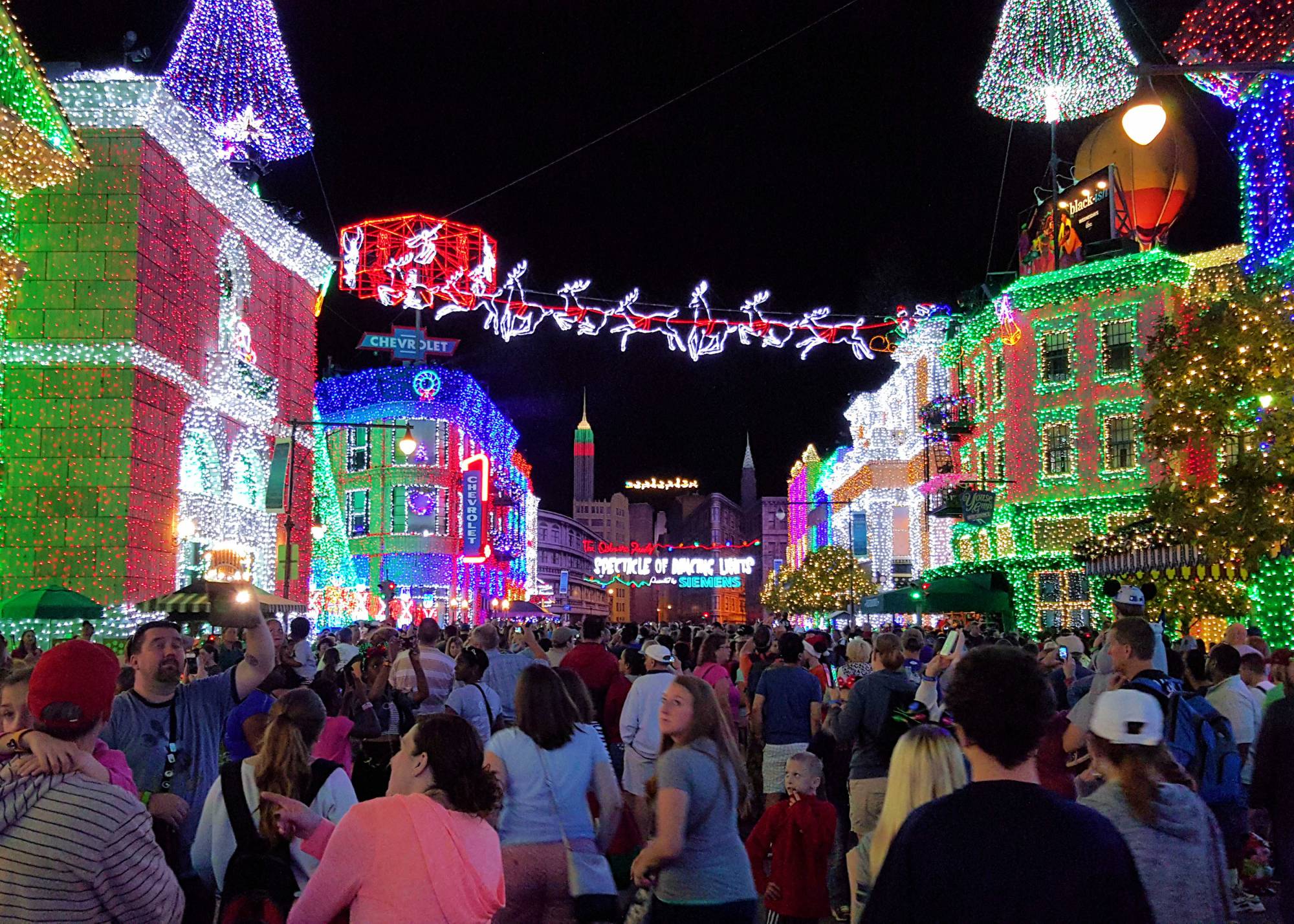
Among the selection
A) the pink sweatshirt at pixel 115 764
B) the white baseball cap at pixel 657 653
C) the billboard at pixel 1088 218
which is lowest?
the pink sweatshirt at pixel 115 764

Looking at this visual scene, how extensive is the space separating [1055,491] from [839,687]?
1093 inches

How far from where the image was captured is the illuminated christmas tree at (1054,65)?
3644 cm

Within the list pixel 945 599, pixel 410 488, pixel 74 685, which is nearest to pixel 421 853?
pixel 74 685

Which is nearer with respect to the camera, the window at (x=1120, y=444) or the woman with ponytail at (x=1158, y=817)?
the woman with ponytail at (x=1158, y=817)

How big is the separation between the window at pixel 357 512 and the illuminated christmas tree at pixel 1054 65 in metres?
32.1

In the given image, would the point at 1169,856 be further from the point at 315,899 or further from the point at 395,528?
the point at 395,528

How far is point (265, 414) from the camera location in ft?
109

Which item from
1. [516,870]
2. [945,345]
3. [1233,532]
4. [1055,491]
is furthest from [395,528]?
[516,870]

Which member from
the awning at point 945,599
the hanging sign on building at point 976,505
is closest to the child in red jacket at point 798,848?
the awning at point 945,599

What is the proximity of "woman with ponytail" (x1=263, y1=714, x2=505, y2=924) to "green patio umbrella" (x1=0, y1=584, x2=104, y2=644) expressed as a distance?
1976cm

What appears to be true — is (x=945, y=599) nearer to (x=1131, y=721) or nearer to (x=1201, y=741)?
(x=1201, y=741)

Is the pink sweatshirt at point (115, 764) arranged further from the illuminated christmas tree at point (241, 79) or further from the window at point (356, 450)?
the window at point (356, 450)

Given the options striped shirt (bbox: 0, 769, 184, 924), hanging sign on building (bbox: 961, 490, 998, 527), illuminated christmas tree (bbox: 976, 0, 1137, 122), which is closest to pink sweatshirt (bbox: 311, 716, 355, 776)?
striped shirt (bbox: 0, 769, 184, 924)

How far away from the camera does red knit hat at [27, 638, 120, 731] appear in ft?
12.1
